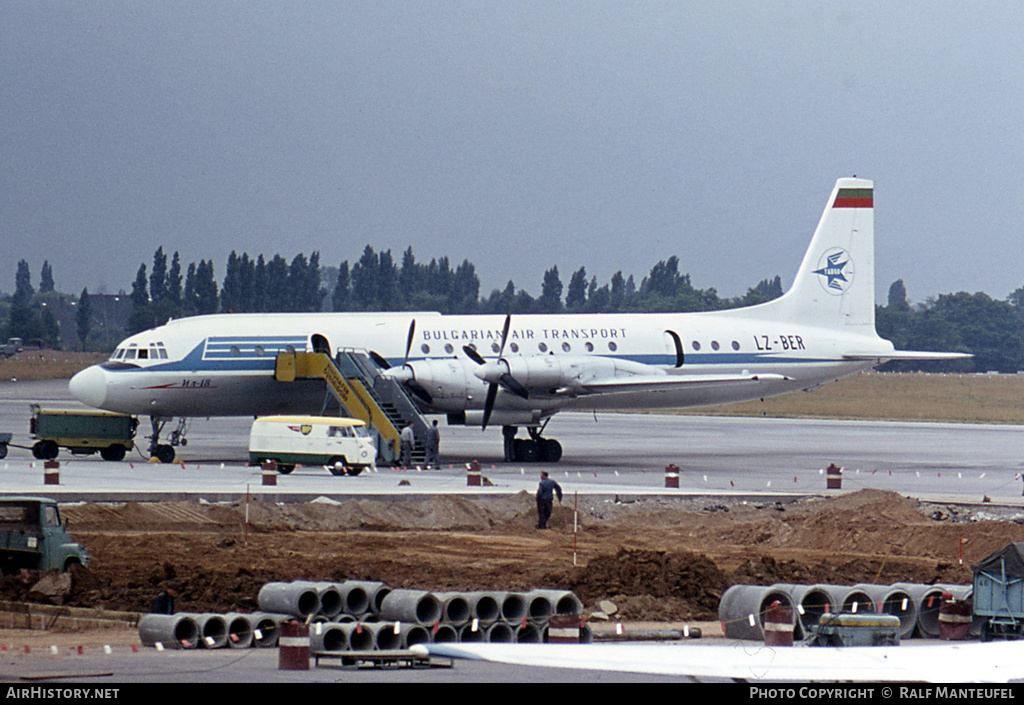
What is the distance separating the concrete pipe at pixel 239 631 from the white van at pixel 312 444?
1928cm

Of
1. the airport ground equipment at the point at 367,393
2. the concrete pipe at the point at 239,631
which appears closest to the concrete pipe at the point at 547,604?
the concrete pipe at the point at 239,631

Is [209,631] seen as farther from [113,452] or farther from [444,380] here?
[113,452]

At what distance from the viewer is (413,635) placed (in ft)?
50.4

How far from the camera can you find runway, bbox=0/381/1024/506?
31312mm

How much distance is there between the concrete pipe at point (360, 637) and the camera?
49.5 feet

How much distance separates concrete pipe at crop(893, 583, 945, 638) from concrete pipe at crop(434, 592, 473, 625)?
567 centimetres

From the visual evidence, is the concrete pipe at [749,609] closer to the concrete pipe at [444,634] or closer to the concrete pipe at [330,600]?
the concrete pipe at [444,634]

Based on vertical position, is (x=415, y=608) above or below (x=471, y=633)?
above

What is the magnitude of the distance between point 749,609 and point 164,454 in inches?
986

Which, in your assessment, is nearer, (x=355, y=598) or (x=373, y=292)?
(x=355, y=598)

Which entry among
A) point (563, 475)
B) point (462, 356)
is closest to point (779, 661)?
point (563, 475)

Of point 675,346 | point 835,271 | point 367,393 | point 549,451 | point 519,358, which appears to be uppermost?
point 835,271
